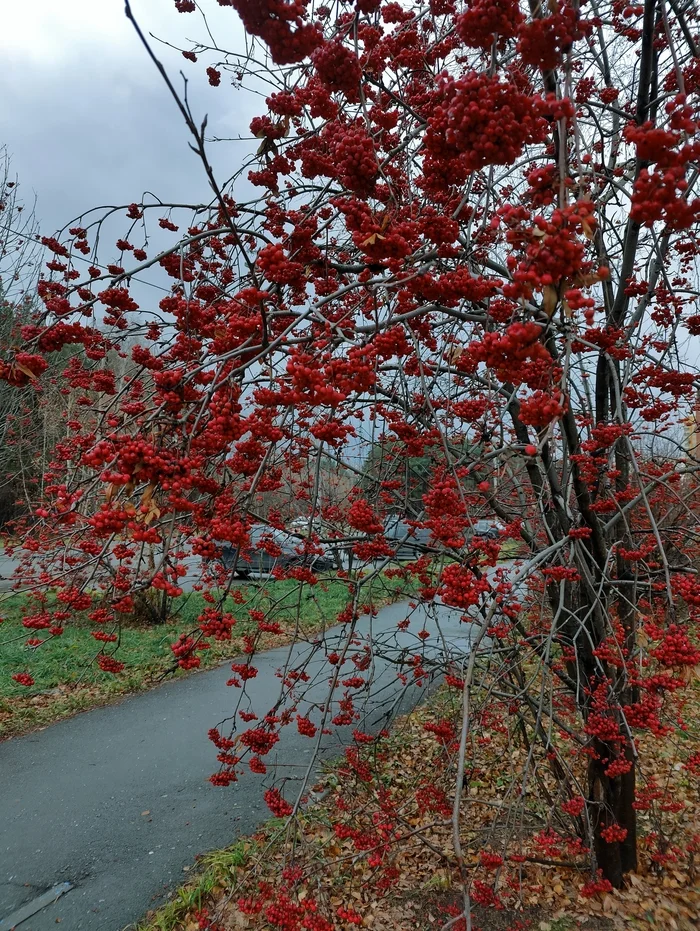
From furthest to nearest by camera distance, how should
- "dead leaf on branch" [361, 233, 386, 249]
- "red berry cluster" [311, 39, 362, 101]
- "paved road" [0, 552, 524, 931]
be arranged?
"paved road" [0, 552, 524, 931] < "red berry cluster" [311, 39, 362, 101] < "dead leaf on branch" [361, 233, 386, 249]

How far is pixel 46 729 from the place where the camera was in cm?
640

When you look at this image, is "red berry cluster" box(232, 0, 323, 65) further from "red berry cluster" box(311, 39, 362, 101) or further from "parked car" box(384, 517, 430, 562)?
"parked car" box(384, 517, 430, 562)

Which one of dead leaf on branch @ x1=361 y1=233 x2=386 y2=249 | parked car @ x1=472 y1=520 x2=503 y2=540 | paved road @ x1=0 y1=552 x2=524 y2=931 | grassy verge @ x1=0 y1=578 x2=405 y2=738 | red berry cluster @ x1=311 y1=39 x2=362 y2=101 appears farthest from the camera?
grassy verge @ x1=0 y1=578 x2=405 y2=738

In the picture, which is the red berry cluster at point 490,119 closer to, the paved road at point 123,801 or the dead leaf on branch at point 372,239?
the dead leaf on branch at point 372,239

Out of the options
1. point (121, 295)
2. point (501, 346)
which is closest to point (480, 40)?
point (501, 346)

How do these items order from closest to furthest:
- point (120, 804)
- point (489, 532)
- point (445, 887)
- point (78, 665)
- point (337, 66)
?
1. point (337, 66)
2. point (445, 887)
3. point (489, 532)
4. point (120, 804)
5. point (78, 665)

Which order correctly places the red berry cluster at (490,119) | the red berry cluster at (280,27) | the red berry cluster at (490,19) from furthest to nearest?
the red berry cluster at (280,27) → the red berry cluster at (490,19) → the red berry cluster at (490,119)

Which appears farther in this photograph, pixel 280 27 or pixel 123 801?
pixel 123 801

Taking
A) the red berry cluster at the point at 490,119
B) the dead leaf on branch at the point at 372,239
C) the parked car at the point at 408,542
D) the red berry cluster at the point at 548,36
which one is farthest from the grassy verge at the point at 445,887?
the red berry cluster at the point at 548,36

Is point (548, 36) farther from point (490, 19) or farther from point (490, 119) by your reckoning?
point (490, 119)

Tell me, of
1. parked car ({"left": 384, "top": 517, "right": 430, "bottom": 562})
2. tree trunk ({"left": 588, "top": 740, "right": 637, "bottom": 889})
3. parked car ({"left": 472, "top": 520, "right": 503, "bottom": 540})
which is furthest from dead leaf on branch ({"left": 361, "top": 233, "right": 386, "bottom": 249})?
tree trunk ({"left": 588, "top": 740, "right": 637, "bottom": 889})

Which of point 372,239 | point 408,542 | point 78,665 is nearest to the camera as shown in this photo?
point 372,239

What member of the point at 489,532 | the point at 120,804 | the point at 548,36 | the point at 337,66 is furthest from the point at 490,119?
the point at 120,804

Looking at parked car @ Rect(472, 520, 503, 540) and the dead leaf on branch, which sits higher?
the dead leaf on branch
